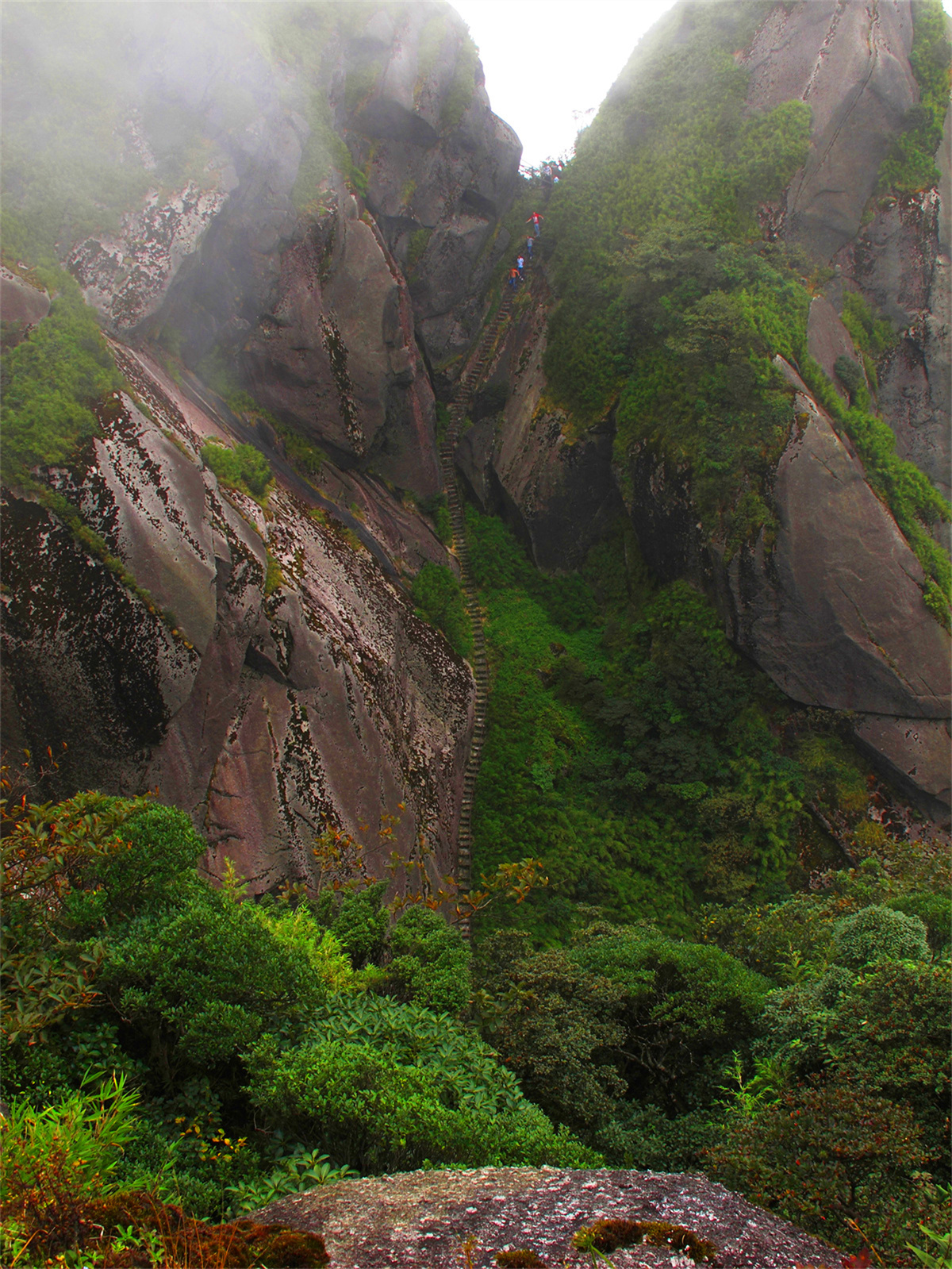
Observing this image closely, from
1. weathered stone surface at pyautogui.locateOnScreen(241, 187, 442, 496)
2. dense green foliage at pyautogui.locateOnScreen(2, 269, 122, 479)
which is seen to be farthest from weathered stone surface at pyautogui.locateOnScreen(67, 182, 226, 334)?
weathered stone surface at pyautogui.locateOnScreen(241, 187, 442, 496)

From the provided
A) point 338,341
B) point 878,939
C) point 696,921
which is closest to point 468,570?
point 338,341

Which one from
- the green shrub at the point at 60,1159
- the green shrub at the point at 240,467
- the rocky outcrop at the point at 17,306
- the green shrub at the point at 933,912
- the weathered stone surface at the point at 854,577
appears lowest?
the green shrub at the point at 933,912

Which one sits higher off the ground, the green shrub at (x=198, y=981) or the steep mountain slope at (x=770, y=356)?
the steep mountain slope at (x=770, y=356)

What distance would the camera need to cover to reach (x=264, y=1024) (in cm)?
608

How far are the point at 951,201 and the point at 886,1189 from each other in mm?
24795

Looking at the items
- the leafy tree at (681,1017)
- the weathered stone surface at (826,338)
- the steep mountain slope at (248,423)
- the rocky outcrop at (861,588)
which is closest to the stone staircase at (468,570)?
the steep mountain slope at (248,423)

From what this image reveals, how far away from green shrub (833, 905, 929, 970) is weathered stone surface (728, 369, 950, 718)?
9.28 metres

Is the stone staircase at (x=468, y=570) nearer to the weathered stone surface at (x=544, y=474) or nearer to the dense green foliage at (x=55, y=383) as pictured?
the weathered stone surface at (x=544, y=474)

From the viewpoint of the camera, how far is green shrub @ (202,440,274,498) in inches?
562

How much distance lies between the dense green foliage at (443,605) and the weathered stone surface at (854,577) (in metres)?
7.93

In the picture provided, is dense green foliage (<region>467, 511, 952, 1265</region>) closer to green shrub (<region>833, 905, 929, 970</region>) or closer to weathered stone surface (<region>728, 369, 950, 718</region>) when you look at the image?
green shrub (<region>833, 905, 929, 970</region>)

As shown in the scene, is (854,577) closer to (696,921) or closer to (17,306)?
(696,921)

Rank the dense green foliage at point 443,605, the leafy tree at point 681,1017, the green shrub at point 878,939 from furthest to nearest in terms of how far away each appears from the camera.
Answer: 1. the dense green foliage at point 443,605
2. the leafy tree at point 681,1017
3. the green shrub at point 878,939

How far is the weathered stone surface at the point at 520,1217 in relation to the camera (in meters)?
3.81
